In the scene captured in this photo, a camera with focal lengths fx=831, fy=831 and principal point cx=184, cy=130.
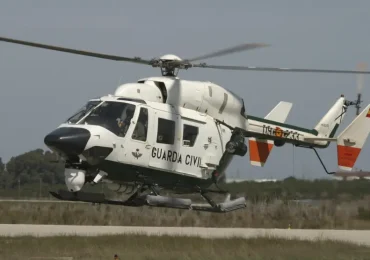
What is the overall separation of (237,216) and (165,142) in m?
17.2

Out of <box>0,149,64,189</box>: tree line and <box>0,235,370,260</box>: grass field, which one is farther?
<box>0,149,64,189</box>: tree line

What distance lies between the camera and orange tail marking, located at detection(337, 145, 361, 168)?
23781 millimetres

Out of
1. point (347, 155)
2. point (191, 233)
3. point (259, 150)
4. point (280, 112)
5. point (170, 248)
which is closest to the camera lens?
point (170, 248)

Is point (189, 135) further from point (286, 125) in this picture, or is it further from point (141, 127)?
point (286, 125)

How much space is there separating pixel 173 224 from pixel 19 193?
97.3 ft

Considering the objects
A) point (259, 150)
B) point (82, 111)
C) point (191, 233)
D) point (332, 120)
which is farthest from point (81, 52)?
point (191, 233)

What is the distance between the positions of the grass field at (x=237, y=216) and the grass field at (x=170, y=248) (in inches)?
385

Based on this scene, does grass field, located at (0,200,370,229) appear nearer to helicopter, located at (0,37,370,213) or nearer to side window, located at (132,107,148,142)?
helicopter, located at (0,37,370,213)

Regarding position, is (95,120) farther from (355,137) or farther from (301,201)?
(301,201)

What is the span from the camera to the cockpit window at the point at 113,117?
734 inches

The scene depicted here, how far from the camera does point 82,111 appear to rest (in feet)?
62.3

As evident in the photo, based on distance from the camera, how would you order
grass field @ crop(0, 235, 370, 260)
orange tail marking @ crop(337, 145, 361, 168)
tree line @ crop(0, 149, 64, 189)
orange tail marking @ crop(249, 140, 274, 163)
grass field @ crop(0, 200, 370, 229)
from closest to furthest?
grass field @ crop(0, 235, 370, 260), orange tail marking @ crop(249, 140, 274, 163), orange tail marking @ crop(337, 145, 361, 168), grass field @ crop(0, 200, 370, 229), tree line @ crop(0, 149, 64, 189)

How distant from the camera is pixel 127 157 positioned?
62.0 ft

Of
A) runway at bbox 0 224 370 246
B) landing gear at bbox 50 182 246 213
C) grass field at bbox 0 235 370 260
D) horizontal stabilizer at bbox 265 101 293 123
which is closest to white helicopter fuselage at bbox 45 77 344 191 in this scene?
landing gear at bbox 50 182 246 213
